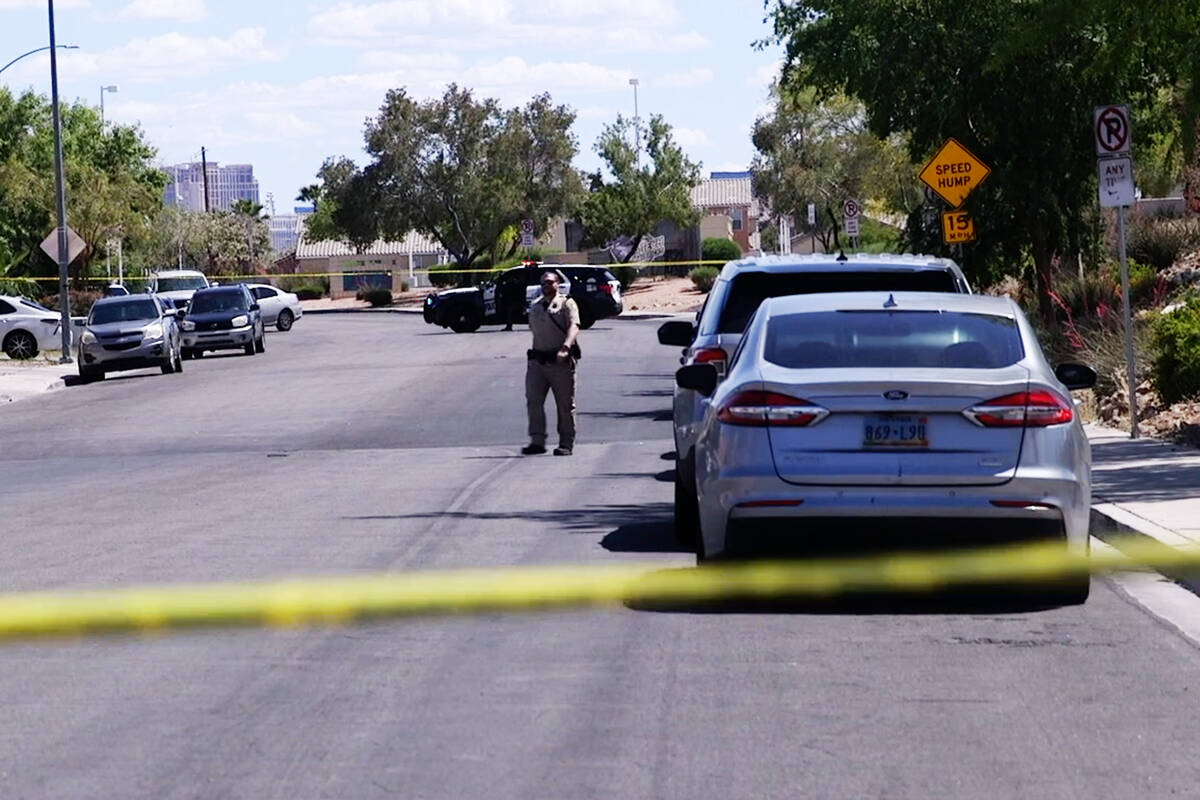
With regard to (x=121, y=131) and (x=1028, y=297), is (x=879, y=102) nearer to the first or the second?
(x=1028, y=297)

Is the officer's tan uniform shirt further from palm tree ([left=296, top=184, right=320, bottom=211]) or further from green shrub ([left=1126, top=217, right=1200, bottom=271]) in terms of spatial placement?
palm tree ([left=296, top=184, right=320, bottom=211])

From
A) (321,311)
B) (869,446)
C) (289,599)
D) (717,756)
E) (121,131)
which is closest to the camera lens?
(717,756)

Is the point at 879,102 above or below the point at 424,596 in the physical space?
above

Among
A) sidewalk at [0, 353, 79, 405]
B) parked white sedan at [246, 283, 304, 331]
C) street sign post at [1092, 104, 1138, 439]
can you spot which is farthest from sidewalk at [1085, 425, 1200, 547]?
parked white sedan at [246, 283, 304, 331]

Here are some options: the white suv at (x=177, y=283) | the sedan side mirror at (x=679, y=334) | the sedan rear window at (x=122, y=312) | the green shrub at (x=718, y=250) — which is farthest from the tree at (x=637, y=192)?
the sedan side mirror at (x=679, y=334)

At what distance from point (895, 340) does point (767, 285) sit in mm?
3174

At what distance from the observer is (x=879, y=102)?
3175 centimetres

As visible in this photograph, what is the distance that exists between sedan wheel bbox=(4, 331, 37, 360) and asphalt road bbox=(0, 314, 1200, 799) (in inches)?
1353

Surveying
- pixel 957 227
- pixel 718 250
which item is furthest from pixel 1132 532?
pixel 718 250

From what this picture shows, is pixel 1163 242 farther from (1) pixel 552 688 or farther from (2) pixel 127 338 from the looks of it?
(1) pixel 552 688

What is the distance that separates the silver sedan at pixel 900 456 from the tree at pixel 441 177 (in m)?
85.5

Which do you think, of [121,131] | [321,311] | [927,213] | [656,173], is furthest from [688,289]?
[927,213]

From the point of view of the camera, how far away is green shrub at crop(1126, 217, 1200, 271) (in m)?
37.4

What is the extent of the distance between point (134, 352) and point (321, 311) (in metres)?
47.2
